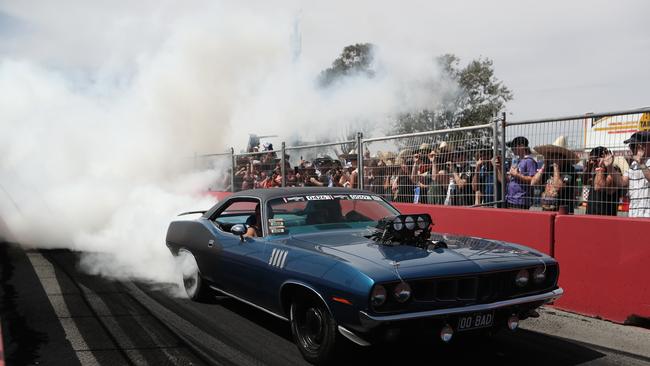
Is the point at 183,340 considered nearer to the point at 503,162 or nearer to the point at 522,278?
the point at 522,278

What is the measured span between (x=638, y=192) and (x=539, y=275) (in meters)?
1.98

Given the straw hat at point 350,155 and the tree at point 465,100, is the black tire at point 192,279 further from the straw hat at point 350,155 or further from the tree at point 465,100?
the tree at point 465,100

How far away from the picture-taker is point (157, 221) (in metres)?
8.40

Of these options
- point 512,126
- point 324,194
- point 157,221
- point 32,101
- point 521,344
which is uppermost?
point 32,101

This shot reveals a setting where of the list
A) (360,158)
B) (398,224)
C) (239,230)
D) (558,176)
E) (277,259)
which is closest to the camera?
(398,224)

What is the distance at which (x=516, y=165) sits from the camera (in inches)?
233

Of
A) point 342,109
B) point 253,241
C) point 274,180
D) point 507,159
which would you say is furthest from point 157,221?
point 342,109

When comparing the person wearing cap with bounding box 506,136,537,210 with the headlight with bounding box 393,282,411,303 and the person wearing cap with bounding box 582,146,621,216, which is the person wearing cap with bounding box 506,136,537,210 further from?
the headlight with bounding box 393,282,411,303

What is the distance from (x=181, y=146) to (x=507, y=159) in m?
9.53

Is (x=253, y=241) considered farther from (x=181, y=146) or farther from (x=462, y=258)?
(x=181, y=146)

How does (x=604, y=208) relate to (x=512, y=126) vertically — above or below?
below

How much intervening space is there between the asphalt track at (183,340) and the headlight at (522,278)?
1.87 feet

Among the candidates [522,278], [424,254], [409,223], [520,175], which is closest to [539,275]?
[522,278]

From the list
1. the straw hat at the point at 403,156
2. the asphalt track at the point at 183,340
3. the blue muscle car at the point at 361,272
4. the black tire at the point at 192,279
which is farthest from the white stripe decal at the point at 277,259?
the straw hat at the point at 403,156
